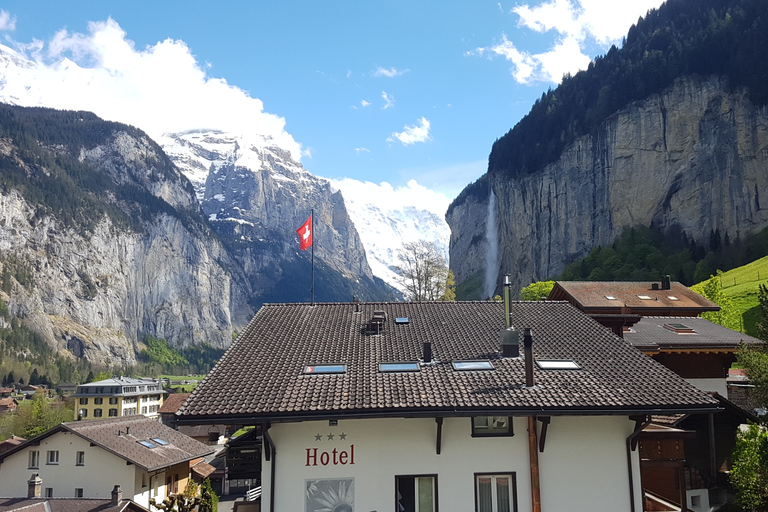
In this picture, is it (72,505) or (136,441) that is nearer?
(72,505)

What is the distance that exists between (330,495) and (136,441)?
26713 millimetres

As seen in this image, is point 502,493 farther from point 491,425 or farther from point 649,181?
point 649,181

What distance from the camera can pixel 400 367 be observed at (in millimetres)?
12875

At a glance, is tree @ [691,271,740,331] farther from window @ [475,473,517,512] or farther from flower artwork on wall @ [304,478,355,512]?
flower artwork on wall @ [304,478,355,512]

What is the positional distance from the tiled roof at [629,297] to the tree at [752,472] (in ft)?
60.0

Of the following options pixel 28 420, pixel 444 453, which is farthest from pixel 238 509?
pixel 28 420

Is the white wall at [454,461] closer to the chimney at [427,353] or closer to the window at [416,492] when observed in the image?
the window at [416,492]

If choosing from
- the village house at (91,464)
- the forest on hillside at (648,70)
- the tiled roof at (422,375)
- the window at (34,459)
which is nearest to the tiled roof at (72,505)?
the village house at (91,464)

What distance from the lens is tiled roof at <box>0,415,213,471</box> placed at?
104 ft

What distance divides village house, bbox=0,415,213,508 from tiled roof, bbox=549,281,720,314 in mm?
24739

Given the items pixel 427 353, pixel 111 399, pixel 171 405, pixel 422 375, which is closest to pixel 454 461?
pixel 422 375

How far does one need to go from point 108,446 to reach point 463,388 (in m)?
27.1

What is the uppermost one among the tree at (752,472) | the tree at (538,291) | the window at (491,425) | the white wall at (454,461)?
the tree at (538,291)

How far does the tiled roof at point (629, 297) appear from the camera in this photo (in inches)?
1362
